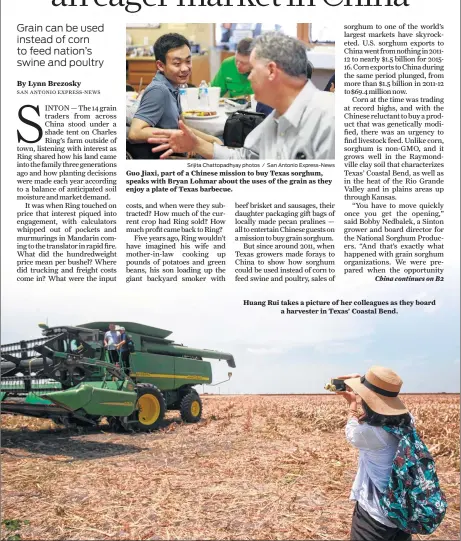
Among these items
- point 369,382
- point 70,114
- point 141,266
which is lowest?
point 369,382

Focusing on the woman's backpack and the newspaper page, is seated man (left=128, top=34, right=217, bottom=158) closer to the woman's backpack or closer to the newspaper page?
the newspaper page

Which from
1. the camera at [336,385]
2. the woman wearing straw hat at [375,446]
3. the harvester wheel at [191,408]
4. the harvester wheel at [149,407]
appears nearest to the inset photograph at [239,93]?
the camera at [336,385]

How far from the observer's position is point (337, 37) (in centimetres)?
632

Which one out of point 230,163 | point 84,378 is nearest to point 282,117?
point 230,163

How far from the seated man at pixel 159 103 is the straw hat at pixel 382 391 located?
3142 mm

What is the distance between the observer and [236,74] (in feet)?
21.5

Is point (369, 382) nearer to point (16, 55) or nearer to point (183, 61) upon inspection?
point (183, 61)

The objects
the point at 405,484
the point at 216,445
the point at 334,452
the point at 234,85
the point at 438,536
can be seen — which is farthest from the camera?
the point at 216,445

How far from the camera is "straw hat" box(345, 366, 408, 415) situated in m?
3.98

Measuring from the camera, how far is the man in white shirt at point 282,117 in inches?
235

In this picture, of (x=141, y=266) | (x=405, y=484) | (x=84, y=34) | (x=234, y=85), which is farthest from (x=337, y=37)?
(x=405, y=484)

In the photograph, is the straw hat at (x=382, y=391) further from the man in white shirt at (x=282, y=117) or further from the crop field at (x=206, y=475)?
the man in white shirt at (x=282, y=117)

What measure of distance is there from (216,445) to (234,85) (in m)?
3.97

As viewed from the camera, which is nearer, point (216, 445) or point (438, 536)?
point (438, 536)
